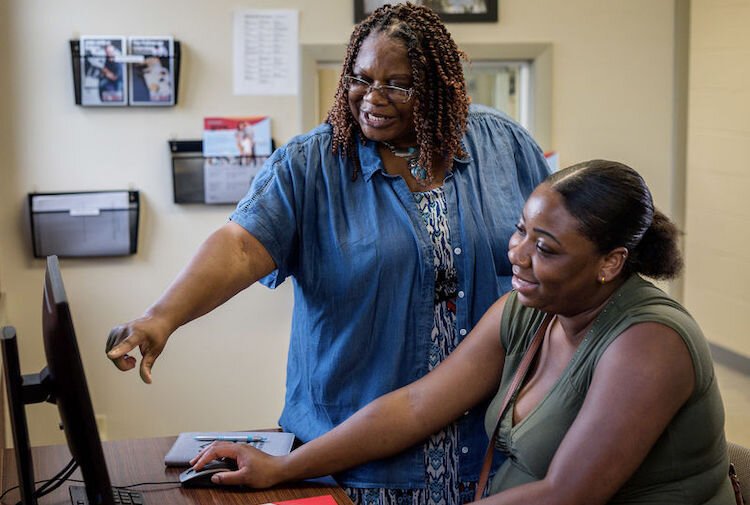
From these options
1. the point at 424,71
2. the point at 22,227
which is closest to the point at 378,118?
the point at 424,71

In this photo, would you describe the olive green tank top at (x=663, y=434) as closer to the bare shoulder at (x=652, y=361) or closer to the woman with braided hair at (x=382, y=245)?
the bare shoulder at (x=652, y=361)

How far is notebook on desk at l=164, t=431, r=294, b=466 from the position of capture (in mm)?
1799

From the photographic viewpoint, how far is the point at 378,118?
183cm

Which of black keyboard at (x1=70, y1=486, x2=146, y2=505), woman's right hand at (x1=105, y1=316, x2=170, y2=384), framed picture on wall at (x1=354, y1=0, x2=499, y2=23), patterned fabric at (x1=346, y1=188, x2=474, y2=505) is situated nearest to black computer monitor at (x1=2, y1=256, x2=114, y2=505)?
woman's right hand at (x1=105, y1=316, x2=170, y2=384)

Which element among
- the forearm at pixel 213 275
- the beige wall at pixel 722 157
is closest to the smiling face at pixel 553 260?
the forearm at pixel 213 275

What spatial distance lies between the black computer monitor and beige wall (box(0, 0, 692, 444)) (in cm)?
212

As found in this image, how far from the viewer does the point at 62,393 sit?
1241 millimetres

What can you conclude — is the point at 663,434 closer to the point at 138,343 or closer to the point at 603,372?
the point at 603,372

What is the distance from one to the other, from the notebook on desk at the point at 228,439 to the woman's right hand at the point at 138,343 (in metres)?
0.31

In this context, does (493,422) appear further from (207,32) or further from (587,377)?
(207,32)

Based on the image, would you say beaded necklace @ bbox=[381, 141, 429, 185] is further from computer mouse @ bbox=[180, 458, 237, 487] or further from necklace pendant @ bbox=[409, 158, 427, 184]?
computer mouse @ bbox=[180, 458, 237, 487]

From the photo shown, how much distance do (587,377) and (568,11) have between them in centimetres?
234

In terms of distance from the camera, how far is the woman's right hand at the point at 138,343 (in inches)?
58.8

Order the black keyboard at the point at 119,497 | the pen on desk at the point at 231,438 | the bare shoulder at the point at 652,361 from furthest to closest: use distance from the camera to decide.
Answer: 1. the pen on desk at the point at 231,438
2. the black keyboard at the point at 119,497
3. the bare shoulder at the point at 652,361
